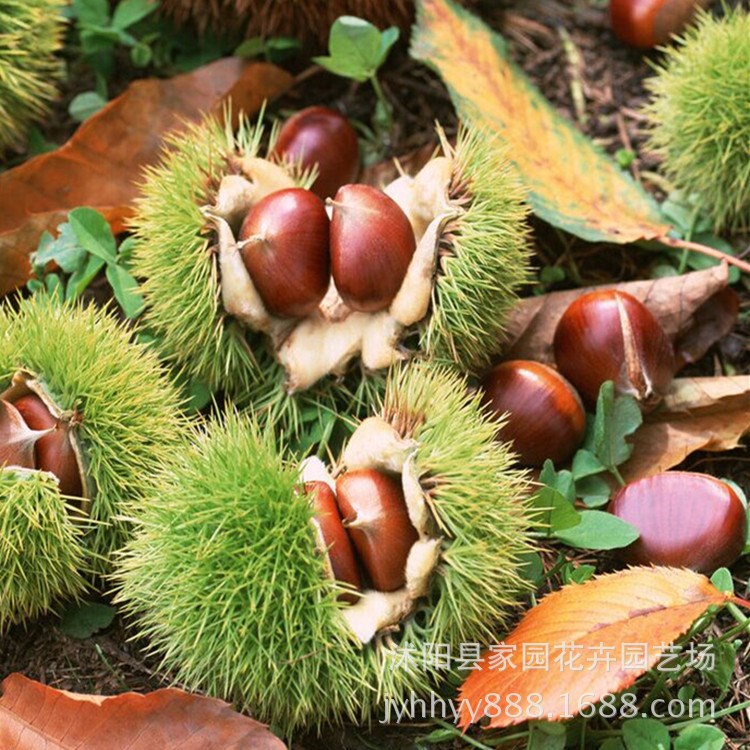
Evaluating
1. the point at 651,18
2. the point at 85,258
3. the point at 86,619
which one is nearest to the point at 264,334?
Result: the point at 85,258

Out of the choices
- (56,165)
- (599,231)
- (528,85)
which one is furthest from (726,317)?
(56,165)

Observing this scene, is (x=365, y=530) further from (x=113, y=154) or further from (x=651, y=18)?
(x=651, y=18)

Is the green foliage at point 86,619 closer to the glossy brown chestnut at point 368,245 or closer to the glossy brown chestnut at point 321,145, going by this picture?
the glossy brown chestnut at point 368,245

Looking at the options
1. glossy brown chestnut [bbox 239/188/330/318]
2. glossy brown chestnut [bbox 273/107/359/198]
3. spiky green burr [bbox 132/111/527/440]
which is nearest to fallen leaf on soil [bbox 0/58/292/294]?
glossy brown chestnut [bbox 273/107/359/198]

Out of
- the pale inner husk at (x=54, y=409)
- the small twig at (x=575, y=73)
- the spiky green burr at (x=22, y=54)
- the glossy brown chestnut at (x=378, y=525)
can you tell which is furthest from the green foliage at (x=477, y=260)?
the spiky green burr at (x=22, y=54)

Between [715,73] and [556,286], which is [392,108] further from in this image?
[715,73]

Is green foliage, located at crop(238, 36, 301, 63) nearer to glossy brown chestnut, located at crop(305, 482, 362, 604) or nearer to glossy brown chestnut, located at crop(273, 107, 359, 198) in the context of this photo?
glossy brown chestnut, located at crop(273, 107, 359, 198)
